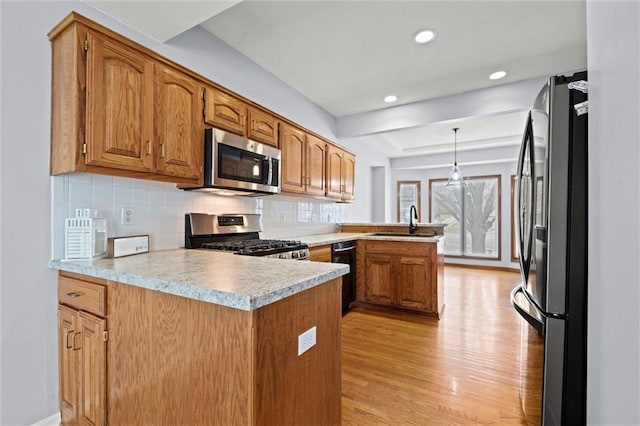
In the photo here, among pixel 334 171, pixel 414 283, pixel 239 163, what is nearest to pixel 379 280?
pixel 414 283

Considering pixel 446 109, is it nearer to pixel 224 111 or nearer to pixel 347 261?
pixel 347 261

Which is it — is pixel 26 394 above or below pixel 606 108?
below

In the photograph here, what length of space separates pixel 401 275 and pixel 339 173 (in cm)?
165

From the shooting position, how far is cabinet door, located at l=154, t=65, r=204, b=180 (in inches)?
74.5

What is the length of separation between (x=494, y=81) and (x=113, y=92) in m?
3.72

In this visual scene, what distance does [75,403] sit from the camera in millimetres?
1534

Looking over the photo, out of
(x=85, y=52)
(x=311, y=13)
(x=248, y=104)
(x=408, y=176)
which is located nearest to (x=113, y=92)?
(x=85, y=52)

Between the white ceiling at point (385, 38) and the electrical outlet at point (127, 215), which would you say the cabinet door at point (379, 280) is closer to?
the white ceiling at point (385, 38)

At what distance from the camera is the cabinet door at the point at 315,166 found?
11.4ft

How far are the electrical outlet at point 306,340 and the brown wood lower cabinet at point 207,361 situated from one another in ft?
0.06

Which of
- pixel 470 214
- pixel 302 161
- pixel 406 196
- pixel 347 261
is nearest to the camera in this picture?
pixel 302 161

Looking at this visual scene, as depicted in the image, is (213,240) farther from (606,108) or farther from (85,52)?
(606,108)

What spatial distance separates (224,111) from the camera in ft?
7.69

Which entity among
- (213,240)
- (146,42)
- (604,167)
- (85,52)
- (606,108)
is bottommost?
(213,240)
